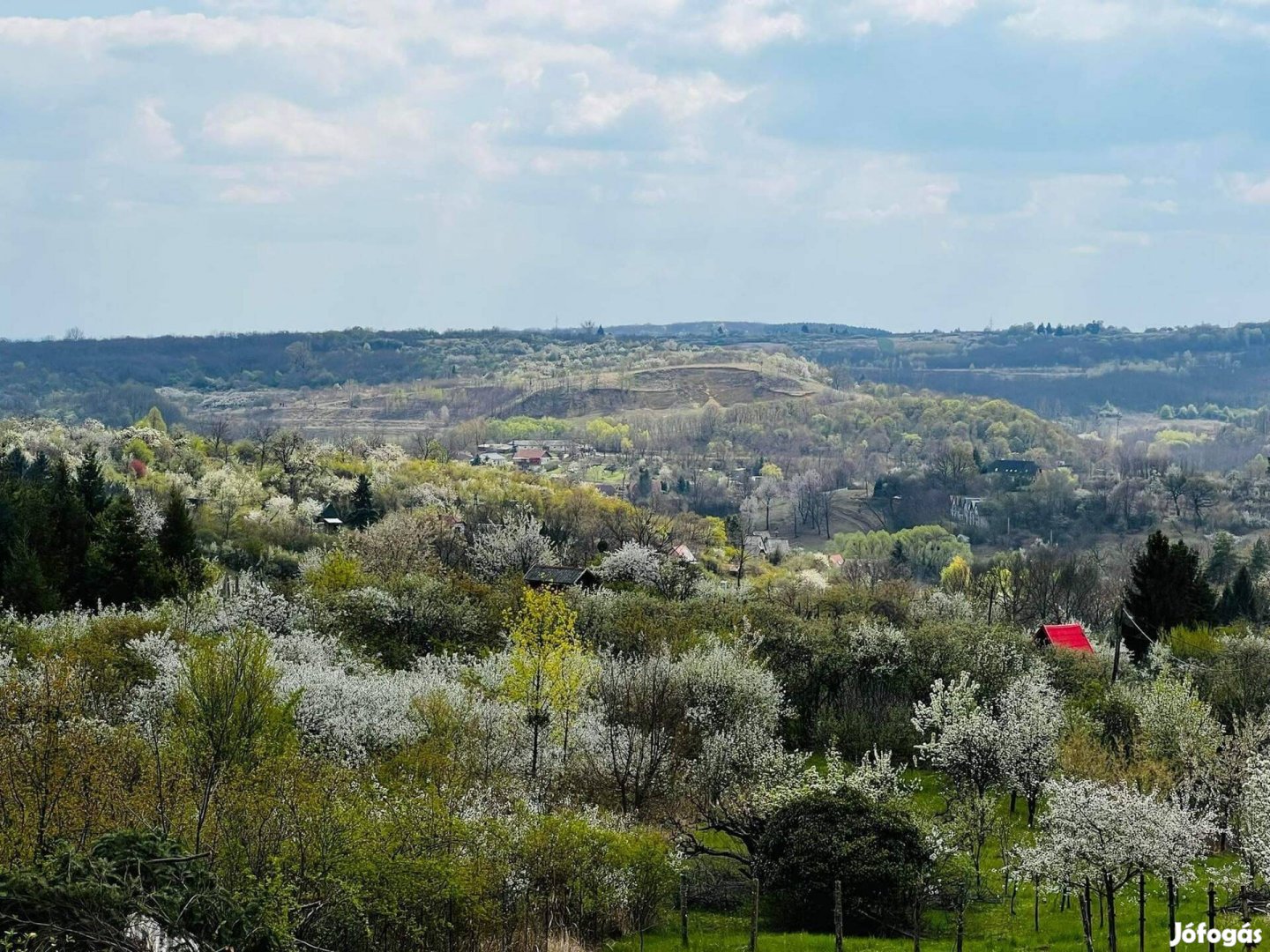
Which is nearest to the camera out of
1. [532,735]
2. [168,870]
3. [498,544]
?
[168,870]

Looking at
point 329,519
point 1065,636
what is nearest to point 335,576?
point 1065,636

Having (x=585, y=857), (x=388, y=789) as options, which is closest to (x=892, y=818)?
(x=585, y=857)

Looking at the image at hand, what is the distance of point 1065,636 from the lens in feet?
194

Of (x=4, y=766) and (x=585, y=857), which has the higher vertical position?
(x=4, y=766)

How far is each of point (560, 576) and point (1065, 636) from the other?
2170 cm

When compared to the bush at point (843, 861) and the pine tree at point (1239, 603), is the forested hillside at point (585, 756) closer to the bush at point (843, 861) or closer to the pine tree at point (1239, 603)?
the bush at point (843, 861)

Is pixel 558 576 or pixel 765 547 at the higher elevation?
pixel 558 576

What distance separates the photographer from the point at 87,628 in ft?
136

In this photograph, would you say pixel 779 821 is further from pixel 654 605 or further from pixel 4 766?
pixel 654 605

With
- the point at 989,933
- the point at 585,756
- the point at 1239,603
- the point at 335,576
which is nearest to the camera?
the point at 989,933

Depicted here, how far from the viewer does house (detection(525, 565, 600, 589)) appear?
2518 inches

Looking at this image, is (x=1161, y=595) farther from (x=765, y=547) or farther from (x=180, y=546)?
(x=765, y=547)

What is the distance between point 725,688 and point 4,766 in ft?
71.8

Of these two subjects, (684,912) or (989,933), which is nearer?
(684,912)
